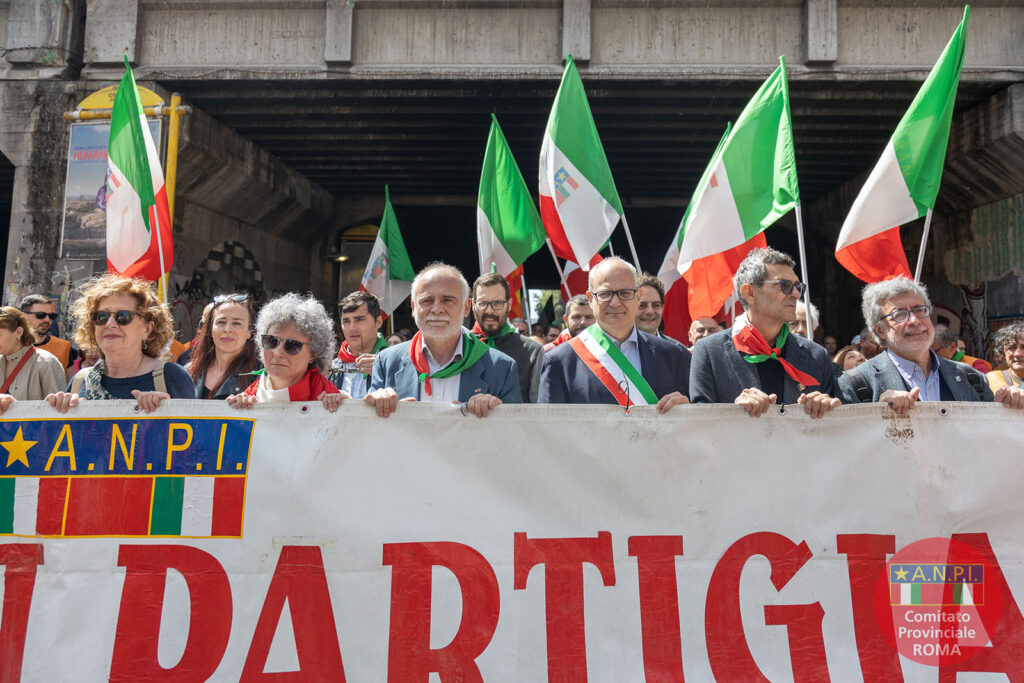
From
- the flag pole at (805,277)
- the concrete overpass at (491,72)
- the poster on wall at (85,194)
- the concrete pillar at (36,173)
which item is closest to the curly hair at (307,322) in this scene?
the flag pole at (805,277)

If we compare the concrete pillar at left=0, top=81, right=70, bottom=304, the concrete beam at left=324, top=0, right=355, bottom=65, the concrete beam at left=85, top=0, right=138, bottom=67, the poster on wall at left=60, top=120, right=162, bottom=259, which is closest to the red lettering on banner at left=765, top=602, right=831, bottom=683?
the concrete beam at left=324, top=0, right=355, bottom=65

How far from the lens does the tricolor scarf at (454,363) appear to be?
3.18 meters

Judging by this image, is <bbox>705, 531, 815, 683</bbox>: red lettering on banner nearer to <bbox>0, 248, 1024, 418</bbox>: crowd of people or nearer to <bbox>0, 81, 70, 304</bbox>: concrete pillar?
<bbox>0, 248, 1024, 418</bbox>: crowd of people

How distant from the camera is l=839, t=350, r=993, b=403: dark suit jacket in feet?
9.89

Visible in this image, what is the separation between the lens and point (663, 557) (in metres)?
2.60

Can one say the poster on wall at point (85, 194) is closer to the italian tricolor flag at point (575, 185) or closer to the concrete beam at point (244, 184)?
the concrete beam at point (244, 184)

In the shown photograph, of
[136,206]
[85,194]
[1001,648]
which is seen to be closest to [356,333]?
[136,206]

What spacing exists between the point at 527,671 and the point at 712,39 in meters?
9.24

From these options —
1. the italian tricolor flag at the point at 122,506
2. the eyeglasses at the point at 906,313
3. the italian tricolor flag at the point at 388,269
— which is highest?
the italian tricolor flag at the point at 388,269

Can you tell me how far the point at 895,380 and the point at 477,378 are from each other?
167 cm

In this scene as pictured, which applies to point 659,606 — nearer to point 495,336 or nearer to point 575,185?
point 495,336

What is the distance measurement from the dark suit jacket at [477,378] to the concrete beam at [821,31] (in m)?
8.29

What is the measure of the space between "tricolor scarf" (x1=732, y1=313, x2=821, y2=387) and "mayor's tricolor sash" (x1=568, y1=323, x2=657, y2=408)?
407 mm

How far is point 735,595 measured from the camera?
100 inches
